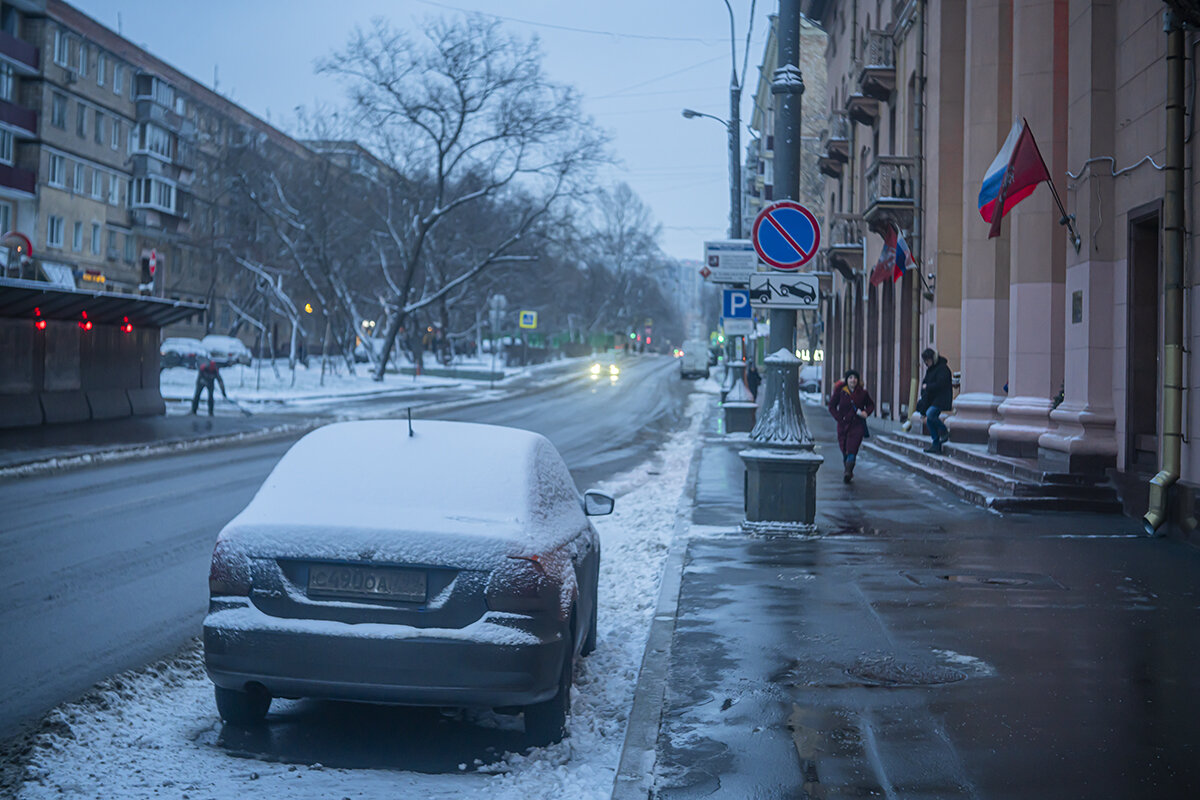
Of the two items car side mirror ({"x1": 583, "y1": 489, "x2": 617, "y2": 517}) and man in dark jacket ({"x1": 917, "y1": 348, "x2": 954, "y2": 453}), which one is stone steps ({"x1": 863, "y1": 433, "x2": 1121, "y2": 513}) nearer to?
man in dark jacket ({"x1": 917, "y1": 348, "x2": 954, "y2": 453})

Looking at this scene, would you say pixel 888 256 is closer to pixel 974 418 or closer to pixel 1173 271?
pixel 974 418

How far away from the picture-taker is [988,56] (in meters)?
20.2

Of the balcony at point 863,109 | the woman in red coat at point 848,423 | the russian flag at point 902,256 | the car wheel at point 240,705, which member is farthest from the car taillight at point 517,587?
the balcony at point 863,109

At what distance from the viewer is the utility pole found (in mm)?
11805

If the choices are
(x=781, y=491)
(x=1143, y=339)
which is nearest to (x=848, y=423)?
(x=1143, y=339)

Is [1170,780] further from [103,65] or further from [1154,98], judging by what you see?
[103,65]

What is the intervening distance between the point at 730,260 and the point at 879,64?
953 cm

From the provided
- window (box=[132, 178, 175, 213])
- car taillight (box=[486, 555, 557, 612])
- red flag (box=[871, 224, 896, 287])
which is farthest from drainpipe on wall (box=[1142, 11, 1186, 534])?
window (box=[132, 178, 175, 213])

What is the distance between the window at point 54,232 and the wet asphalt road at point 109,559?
4013 centimetres

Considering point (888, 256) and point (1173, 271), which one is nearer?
point (1173, 271)

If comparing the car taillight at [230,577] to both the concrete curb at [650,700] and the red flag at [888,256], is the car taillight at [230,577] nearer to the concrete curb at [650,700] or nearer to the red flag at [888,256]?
the concrete curb at [650,700]

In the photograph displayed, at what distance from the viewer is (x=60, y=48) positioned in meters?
56.8

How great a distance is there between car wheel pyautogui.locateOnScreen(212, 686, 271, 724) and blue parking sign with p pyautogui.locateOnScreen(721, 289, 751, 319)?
2130 centimetres

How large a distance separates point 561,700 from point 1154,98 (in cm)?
946
